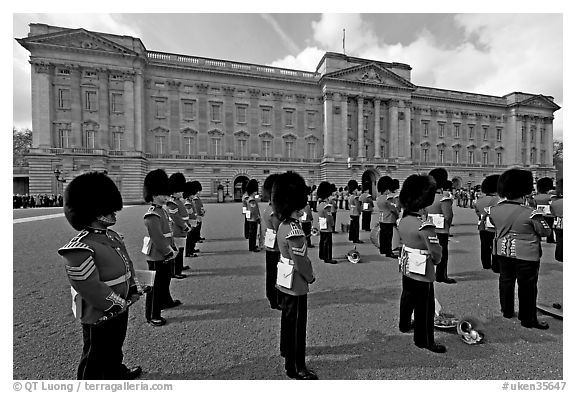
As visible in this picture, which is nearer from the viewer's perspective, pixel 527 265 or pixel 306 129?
pixel 527 265

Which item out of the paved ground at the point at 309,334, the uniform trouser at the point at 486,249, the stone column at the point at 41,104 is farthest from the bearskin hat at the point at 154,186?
the stone column at the point at 41,104

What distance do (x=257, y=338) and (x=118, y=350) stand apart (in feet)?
5.28

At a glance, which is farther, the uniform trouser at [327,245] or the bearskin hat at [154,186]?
the uniform trouser at [327,245]

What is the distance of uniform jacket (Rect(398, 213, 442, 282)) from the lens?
3.49 meters

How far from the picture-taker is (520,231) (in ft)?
13.4

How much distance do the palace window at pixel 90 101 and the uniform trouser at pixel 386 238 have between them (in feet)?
116

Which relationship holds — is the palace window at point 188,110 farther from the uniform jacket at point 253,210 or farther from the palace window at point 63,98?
the uniform jacket at point 253,210

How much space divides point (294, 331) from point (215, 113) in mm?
36890

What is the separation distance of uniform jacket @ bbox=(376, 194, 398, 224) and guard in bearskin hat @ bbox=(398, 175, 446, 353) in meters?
5.04

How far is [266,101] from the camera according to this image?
125 feet

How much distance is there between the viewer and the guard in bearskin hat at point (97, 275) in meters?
2.31

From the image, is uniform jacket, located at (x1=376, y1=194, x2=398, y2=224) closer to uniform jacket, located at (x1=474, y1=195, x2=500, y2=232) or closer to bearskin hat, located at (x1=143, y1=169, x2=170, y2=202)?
uniform jacket, located at (x1=474, y1=195, x2=500, y2=232)

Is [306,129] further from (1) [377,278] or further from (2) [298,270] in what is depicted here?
(2) [298,270]

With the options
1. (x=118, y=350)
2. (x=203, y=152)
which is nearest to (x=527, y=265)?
(x=118, y=350)
